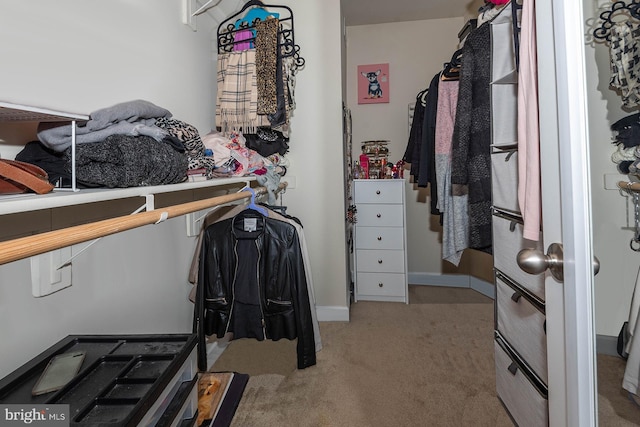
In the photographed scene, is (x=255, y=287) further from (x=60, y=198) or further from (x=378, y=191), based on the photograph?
(x=378, y=191)

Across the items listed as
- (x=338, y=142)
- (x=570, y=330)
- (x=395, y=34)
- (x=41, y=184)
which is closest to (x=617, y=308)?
(x=570, y=330)

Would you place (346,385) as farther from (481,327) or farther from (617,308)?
(617,308)

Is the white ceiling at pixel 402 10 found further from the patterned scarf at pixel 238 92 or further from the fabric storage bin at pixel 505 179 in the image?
the fabric storage bin at pixel 505 179

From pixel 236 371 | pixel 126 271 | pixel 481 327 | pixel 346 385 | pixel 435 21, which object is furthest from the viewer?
pixel 435 21

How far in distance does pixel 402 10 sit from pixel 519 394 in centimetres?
321

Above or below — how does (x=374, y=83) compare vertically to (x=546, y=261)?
above

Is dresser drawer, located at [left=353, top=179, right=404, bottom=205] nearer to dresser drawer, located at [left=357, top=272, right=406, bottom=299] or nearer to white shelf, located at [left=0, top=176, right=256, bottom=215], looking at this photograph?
dresser drawer, located at [left=357, top=272, right=406, bottom=299]

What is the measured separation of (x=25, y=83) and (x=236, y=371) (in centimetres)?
165

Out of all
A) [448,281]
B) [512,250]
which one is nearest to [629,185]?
[512,250]

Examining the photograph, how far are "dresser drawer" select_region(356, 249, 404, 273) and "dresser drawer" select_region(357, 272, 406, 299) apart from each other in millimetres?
45

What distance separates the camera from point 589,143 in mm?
549

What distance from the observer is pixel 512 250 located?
1116 mm

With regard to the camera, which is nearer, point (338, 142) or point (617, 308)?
point (617, 308)

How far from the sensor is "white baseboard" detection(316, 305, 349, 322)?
254cm
